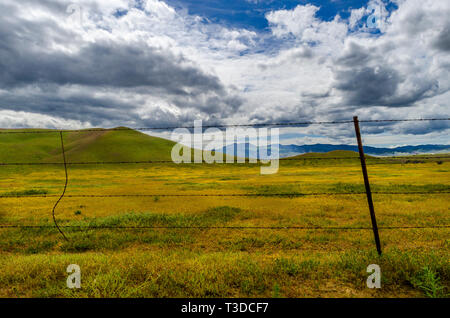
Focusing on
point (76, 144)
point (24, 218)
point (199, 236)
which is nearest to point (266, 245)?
point (199, 236)

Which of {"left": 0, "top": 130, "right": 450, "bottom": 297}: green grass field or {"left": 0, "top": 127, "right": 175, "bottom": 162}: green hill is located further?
{"left": 0, "top": 127, "right": 175, "bottom": 162}: green hill

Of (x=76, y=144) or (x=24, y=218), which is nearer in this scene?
(x=24, y=218)

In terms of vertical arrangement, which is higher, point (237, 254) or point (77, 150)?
point (77, 150)

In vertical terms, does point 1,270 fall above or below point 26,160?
below

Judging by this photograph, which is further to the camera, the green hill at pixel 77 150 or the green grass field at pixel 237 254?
the green hill at pixel 77 150

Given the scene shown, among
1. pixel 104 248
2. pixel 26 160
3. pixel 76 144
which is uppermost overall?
pixel 76 144

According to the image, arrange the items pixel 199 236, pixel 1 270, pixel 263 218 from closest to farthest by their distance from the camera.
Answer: pixel 1 270, pixel 199 236, pixel 263 218

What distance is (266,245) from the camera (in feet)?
30.2

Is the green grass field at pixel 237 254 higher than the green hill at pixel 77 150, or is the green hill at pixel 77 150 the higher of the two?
the green hill at pixel 77 150

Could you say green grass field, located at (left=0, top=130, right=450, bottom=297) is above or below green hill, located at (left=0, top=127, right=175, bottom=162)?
below

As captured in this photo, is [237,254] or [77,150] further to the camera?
[77,150]
